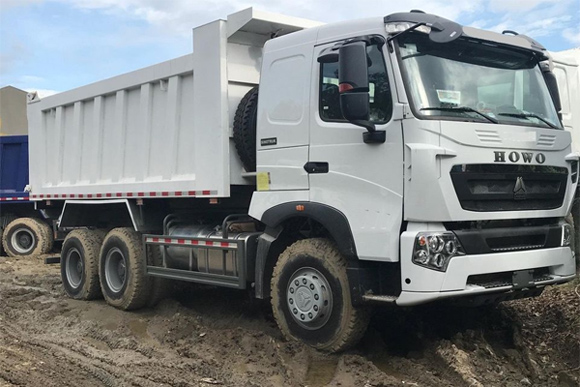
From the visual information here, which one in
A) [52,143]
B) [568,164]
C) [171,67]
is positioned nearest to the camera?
[568,164]

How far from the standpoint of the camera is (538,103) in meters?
5.70

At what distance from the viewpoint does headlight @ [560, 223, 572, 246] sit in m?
5.59

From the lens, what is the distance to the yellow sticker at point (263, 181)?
6.05m

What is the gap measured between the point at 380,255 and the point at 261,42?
293cm

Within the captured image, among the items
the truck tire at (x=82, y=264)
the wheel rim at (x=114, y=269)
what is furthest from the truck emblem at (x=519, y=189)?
the truck tire at (x=82, y=264)

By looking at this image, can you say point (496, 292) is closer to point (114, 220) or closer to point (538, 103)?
point (538, 103)

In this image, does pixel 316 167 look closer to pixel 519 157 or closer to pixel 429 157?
pixel 429 157

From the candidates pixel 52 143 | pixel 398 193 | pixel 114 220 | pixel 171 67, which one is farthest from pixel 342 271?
pixel 52 143

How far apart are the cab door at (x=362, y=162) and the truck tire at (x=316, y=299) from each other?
36 centimetres

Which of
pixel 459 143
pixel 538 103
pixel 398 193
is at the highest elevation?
pixel 538 103

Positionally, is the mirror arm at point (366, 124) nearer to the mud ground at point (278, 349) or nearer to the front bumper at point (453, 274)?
the front bumper at point (453, 274)

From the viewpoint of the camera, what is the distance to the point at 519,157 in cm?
514

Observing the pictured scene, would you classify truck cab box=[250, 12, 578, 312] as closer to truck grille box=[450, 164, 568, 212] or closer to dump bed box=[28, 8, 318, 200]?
truck grille box=[450, 164, 568, 212]

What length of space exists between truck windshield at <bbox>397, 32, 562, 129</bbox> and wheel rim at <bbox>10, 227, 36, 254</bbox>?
12.0 meters
